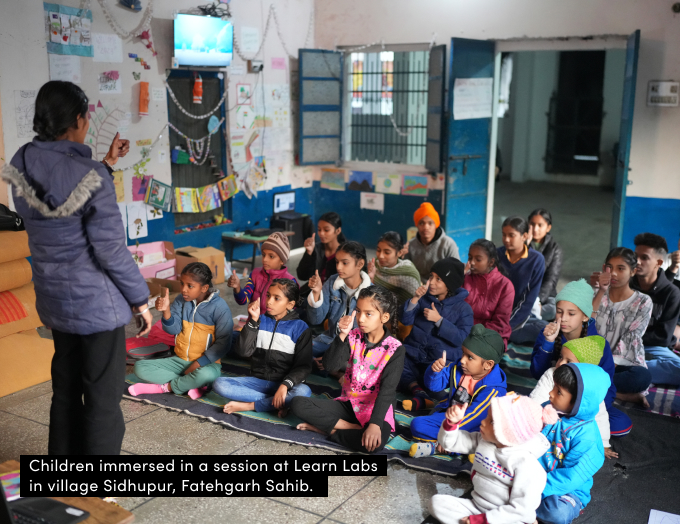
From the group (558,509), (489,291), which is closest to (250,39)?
(489,291)

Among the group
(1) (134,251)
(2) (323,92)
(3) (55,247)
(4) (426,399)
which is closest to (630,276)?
(4) (426,399)

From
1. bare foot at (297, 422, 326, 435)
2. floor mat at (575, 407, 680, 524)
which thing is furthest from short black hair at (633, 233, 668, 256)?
bare foot at (297, 422, 326, 435)

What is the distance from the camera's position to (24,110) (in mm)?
5324

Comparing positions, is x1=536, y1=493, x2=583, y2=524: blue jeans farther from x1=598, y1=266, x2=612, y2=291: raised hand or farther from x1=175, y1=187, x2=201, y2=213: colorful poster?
x1=175, y1=187, x2=201, y2=213: colorful poster

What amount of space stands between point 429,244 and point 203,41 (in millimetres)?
3062

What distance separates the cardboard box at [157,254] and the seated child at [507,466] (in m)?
4.27

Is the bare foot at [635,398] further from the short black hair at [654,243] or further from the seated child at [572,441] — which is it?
the seated child at [572,441]

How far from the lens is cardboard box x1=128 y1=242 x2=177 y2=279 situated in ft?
20.9

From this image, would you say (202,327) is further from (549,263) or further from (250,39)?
(250,39)

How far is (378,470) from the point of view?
128 inches

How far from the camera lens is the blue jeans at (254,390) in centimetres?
383

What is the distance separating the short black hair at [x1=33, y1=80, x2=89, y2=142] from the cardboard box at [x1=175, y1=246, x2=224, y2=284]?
12.9 ft

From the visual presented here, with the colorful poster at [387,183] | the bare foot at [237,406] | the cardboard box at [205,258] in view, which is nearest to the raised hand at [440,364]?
the bare foot at [237,406]

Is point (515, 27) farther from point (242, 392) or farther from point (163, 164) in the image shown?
point (242, 392)
